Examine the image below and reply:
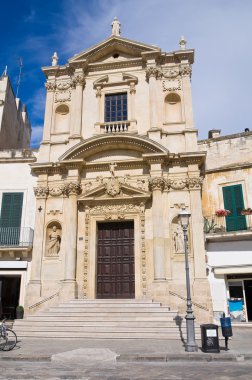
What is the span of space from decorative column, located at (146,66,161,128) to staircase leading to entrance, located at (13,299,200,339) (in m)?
9.53

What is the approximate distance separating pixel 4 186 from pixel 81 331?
10042 mm

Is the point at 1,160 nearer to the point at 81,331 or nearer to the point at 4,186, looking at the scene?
the point at 4,186

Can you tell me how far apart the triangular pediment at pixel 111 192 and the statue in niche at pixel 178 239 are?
2.41 metres

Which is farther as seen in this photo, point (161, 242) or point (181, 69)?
point (181, 69)

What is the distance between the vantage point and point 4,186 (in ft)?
65.1

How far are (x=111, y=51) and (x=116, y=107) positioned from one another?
12.7 feet

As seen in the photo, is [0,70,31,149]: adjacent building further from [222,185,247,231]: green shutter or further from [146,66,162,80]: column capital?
[222,185,247,231]: green shutter

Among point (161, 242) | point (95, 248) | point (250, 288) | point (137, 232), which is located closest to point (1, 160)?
point (95, 248)

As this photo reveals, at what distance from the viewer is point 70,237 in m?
17.3

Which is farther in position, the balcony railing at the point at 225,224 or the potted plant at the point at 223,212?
the potted plant at the point at 223,212

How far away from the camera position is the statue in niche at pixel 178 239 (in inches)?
656

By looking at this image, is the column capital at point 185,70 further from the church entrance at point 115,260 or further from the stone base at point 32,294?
the stone base at point 32,294

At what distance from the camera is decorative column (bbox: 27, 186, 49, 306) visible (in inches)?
661

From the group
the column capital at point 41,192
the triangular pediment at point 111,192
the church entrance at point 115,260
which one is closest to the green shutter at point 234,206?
the triangular pediment at point 111,192
